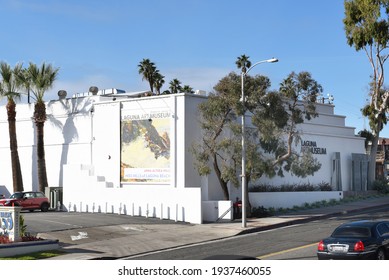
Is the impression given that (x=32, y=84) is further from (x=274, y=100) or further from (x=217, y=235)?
(x=217, y=235)

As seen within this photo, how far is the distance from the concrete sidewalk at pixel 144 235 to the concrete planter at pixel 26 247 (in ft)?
2.33

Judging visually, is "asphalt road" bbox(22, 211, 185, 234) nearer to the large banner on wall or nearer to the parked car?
the large banner on wall

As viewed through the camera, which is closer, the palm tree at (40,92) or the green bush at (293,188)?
the green bush at (293,188)

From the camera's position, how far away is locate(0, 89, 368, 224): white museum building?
34.6 m

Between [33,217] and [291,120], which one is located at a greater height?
[291,120]

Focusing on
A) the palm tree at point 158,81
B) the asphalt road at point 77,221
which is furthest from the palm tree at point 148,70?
the asphalt road at point 77,221

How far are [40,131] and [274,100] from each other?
20481mm

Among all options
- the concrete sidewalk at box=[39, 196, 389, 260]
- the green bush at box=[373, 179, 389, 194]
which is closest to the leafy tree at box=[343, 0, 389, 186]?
the green bush at box=[373, 179, 389, 194]

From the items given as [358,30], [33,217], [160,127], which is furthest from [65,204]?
[358,30]

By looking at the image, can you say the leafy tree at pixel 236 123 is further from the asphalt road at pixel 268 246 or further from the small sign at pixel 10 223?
the small sign at pixel 10 223

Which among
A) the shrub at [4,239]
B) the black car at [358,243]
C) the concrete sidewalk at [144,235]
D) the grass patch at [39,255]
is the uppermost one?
the black car at [358,243]

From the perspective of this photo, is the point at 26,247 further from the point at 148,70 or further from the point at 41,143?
the point at 148,70

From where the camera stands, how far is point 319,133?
46.8 metres

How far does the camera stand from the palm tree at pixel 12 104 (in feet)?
146
